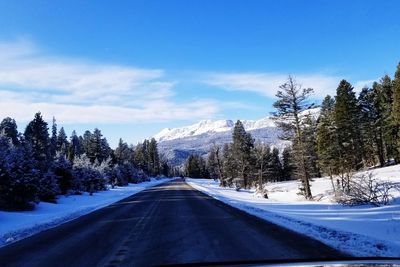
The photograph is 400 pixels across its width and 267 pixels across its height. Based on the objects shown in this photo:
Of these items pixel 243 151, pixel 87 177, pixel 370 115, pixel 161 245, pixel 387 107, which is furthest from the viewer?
pixel 243 151

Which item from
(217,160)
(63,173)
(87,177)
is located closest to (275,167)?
(217,160)

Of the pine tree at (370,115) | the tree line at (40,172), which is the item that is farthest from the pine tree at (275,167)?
the pine tree at (370,115)

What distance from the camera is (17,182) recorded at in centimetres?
2369

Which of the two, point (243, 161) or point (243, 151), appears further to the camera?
point (243, 161)

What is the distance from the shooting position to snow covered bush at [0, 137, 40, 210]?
23.1 metres

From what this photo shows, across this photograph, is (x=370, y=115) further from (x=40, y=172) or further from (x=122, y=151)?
(x=122, y=151)

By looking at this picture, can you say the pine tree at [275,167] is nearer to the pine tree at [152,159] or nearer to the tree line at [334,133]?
the tree line at [334,133]

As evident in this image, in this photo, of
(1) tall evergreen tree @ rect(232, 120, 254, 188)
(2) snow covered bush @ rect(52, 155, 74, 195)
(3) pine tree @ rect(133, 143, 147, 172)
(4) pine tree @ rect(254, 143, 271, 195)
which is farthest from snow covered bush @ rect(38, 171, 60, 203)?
(3) pine tree @ rect(133, 143, 147, 172)

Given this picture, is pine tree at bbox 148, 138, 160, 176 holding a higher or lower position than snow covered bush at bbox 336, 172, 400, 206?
higher

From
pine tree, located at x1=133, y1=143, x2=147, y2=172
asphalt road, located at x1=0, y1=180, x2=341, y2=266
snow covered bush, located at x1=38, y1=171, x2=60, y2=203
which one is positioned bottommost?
Result: asphalt road, located at x1=0, y1=180, x2=341, y2=266

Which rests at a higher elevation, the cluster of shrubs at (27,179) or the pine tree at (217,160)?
the pine tree at (217,160)

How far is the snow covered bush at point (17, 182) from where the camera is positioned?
75.9 feet

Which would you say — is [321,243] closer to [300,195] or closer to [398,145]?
[300,195]

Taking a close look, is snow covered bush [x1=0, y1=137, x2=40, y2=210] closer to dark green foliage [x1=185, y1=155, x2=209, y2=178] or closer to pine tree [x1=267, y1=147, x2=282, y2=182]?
pine tree [x1=267, y1=147, x2=282, y2=182]
